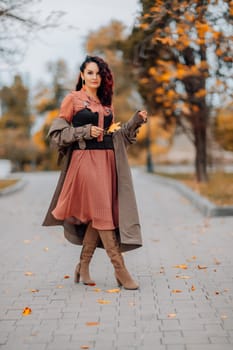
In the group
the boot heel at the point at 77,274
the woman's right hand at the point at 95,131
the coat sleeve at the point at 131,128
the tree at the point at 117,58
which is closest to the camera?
the woman's right hand at the point at 95,131

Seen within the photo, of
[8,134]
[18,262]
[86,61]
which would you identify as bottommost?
A: [8,134]

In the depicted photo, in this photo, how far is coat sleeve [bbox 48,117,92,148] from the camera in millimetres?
6145

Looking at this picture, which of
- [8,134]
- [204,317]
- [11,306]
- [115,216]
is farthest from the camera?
[8,134]

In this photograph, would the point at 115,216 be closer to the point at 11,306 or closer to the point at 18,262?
the point at 11,306

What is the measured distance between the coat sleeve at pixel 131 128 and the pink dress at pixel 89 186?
16cm

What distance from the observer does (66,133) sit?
6207 millimetres

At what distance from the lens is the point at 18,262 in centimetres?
817

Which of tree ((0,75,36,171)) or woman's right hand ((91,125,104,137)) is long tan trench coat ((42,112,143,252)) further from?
tree ((0,75,36,171))

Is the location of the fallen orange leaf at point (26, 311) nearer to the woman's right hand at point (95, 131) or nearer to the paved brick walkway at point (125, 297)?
the paved brick walkway at point (125, 297)

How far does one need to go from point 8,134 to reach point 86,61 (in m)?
47.7

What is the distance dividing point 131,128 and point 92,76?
56cm

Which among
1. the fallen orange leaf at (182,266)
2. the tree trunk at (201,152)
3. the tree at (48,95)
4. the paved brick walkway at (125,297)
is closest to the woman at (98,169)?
the paved brick walkway at (125,297)

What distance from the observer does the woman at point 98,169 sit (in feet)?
20.5

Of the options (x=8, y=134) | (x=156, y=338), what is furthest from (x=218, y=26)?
(x=8, y=134)
